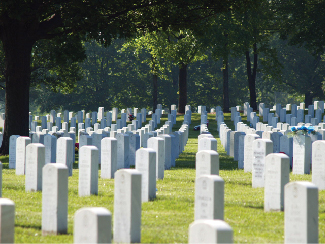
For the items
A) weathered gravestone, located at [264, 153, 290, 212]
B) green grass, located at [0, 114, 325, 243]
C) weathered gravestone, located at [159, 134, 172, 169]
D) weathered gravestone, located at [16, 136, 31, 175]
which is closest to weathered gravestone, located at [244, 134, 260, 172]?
green grass, located at [0, 114, 325, 243]

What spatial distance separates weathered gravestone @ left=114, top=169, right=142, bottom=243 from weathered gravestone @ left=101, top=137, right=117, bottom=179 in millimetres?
5778

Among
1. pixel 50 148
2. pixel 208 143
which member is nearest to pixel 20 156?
pixel 50 148

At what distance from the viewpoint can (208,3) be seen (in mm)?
18828

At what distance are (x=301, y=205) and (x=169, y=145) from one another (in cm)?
876

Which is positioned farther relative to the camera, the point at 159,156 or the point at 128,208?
the point at 159,156

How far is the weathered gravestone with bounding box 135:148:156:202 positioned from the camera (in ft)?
31.5

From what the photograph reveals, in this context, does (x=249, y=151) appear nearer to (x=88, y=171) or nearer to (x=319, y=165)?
(x=319, y=165)

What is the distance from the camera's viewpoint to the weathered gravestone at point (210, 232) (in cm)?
459

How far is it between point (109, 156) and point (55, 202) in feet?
18.4

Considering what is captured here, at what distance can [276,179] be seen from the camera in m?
8.84

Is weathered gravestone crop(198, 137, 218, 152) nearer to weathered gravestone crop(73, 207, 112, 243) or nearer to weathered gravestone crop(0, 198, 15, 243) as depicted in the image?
weathered gravestone crop(0, 198, 15, 243)

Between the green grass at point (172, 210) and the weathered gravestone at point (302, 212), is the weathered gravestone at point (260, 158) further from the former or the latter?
the weathered gravestone at point (302, 212)

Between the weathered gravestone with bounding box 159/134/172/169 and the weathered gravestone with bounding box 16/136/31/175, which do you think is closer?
the weathered gravestone with bounding box 16/136/31/175

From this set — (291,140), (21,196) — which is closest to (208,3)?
(291,140)
